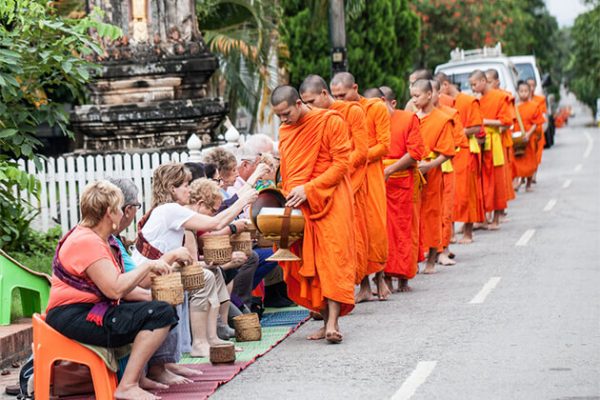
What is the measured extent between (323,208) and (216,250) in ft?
3.16

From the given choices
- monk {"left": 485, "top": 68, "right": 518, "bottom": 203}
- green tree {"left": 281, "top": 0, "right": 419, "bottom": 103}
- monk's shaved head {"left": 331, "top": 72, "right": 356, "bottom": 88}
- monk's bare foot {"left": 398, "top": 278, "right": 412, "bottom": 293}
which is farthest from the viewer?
green tree {"left": 281, "top": 0, "right": 419, "bottom": 103}

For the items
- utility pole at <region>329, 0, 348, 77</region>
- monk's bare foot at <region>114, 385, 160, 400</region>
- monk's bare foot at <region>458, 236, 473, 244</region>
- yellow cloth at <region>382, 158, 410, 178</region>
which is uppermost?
utility pole at <region>329, 0, 348, 77</region>

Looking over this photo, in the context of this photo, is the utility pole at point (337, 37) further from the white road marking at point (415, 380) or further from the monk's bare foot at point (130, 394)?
the monk's bare foot at point (130, 394)

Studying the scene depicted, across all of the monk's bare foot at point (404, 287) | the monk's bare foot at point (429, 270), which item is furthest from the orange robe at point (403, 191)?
the monk's bare foot at point (429, 270)

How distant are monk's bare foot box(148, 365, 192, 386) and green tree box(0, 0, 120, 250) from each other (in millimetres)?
3404

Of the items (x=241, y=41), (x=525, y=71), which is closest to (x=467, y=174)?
(x=241, y=41)

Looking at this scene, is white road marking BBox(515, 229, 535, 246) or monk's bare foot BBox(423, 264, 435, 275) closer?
monk's bare foot BBox(423, 264, 435, 275)

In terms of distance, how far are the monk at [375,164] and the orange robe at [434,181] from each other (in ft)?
6.77

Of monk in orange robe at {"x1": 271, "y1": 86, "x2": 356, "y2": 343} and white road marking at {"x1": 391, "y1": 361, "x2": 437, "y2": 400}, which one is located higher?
monk in orange robe at {"x1": 271, "y1": 86, "x2": 356, "y2": 343}

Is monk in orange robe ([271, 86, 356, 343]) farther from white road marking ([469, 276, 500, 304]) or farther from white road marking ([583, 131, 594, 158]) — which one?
white road marking ([583, 131, 594, 158])

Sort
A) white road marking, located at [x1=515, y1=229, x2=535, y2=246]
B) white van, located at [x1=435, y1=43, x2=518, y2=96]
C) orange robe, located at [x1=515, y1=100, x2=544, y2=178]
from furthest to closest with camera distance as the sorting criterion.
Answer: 1. white van, located at [x1=435, y1=43, x2=518, y2=96]
2. orange robe, located at [x1=515, y1=100, x2=544, y2=178]
3. white road marking, located at [x1=515, y1=229, x2=535, y2=246]

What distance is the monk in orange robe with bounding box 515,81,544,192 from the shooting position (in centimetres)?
2441

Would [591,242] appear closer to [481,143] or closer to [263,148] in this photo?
[481,143]

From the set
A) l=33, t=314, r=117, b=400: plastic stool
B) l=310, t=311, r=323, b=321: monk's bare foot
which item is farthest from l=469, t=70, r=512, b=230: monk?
l=33, t=314, r=117, b=400: plastic stool
